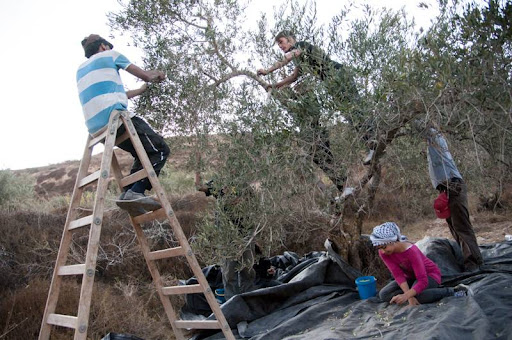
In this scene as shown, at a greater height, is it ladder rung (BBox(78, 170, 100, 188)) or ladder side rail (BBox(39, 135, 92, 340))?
ladder rung (BBox(78, 170, 100, 188))

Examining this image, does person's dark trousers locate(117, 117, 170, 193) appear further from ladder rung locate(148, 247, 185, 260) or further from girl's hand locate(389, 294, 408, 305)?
girl's hand locate(389, 294, 408, 305)

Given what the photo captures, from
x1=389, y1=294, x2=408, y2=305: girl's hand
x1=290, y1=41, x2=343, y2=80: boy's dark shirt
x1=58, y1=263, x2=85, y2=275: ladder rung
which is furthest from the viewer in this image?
x1=389, y1=294, x2=408, y2=305: girl's hand

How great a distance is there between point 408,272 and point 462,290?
665 millimetres

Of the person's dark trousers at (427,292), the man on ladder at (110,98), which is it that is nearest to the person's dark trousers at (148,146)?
the man on ladder at (110,98)

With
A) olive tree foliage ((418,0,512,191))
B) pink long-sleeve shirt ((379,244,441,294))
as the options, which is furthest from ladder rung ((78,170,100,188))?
pink long-sleeve shirt ((379,244,441,294))

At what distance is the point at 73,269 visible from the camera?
395 cm

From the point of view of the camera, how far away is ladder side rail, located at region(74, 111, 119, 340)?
3549mm

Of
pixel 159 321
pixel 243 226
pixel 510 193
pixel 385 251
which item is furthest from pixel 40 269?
pixel 510 193

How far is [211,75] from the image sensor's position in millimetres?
6406

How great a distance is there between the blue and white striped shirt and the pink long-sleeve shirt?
3448 millimetres

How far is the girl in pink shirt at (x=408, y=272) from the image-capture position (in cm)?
493

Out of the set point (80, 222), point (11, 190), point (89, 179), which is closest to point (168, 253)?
point (80, 222)

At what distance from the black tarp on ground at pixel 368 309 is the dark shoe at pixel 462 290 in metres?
0.07

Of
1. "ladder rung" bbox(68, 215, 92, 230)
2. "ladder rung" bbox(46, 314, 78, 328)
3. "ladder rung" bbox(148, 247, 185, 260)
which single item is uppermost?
"ladder rung" bbox(68, 215, 92, 230)
